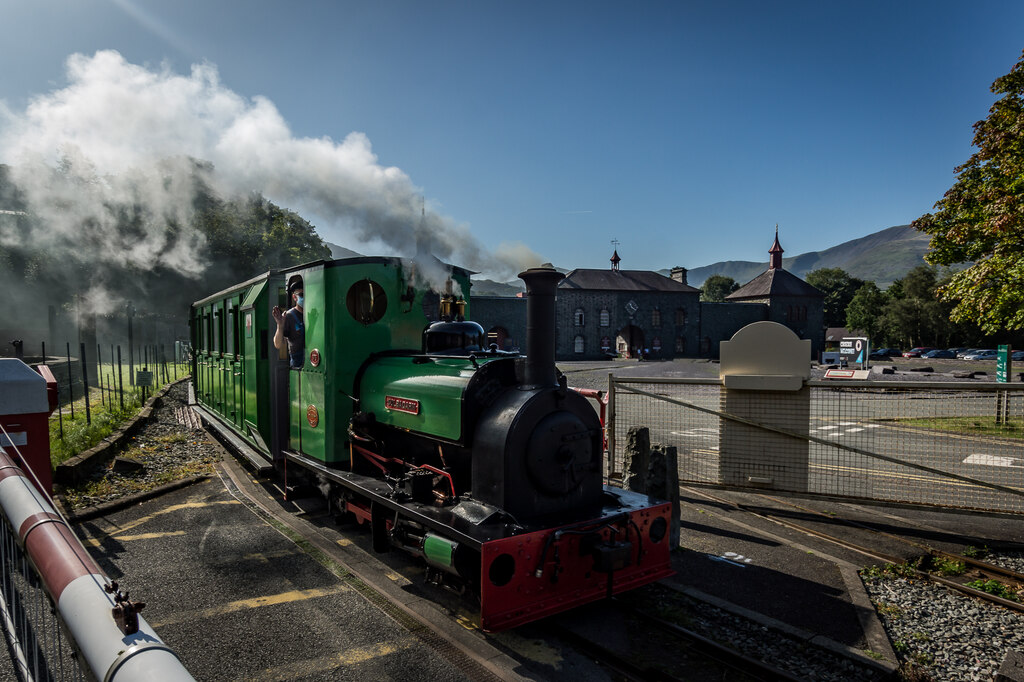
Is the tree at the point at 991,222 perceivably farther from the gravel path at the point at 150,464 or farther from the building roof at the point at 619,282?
the building roof at the point at 619,282

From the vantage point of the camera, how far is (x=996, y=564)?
5988 mm

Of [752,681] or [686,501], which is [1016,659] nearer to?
[752,681]

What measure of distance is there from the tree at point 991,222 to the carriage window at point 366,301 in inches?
376

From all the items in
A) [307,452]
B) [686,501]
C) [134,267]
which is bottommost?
[686,501]

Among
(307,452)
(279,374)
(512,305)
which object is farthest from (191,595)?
(512,305)

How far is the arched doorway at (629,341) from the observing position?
55.3 meters

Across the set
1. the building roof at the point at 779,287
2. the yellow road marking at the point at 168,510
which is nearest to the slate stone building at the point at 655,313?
the building roof at the point at 779,287

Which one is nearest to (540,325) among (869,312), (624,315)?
(624,315)

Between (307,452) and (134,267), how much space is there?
41.7 meters

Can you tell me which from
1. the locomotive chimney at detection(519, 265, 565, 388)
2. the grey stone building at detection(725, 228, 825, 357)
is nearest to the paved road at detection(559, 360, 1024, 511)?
the locomotive chimney at detection(519, 265, 565, 388)

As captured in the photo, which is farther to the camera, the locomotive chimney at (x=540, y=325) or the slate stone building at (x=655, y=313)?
→ the slate stone building at (x=655, y=313)

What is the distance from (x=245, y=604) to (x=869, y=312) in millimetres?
72499

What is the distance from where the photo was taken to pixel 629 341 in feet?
184

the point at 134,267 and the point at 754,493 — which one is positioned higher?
the point at 134,267
